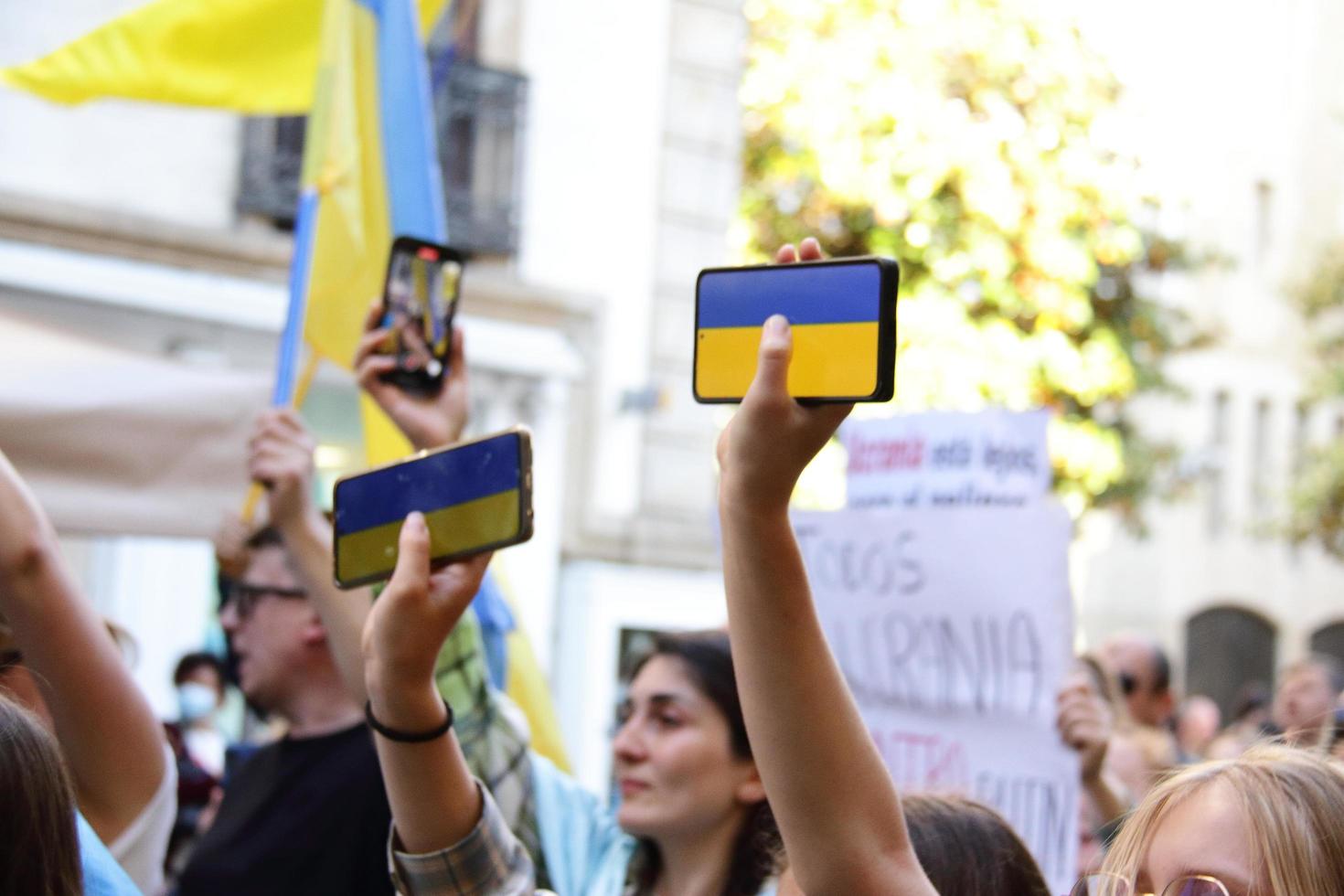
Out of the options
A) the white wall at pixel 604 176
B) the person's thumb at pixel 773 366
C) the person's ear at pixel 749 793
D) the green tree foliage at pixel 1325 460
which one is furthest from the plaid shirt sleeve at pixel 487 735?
the green tree foliage at pixel 1325 460

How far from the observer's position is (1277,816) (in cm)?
168

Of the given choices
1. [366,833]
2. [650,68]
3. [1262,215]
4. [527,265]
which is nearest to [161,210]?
[527,265]

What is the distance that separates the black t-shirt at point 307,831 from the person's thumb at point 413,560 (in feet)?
3.91

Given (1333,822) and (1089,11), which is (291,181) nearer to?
(1089,11)

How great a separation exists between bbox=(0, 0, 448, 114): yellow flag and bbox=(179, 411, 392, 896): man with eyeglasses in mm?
1174

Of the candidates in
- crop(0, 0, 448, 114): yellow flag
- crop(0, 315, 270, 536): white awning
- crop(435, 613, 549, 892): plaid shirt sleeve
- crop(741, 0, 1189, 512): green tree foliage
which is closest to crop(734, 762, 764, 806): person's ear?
crop(435, 613, 549, 892): plaid shirt sleeve

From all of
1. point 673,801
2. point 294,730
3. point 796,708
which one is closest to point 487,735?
point 673,801

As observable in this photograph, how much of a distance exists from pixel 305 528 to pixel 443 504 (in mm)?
1085

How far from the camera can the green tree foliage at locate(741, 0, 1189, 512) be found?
13672mm

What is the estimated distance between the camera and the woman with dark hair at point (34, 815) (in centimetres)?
155

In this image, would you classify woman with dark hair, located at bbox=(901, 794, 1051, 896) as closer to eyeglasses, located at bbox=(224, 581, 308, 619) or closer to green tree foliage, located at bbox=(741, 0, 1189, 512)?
eyeglasses, located at bbox=(224, 581, 308, 619)

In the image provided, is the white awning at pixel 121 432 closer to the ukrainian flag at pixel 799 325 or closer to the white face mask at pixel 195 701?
the ukrainian flag at pixel 799 325

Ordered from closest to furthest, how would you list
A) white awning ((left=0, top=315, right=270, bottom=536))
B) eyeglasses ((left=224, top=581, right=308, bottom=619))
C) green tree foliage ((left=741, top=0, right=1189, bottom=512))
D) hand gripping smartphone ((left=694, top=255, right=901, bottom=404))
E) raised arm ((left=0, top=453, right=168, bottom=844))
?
hand gripping smartphone ((left=694, top=255, right=901, bottom=404))
raised arm ((left=0, top=453, right=168, bottom=844))
eyeglasses ((left=224, top=581, right=308, bottom=619))
white awning ((left=0, top=315, right=270, bottom=536))
green tree foliage ((left=741, top=0, right=1189, bottom=512))

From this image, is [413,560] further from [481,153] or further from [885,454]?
[481,153]
